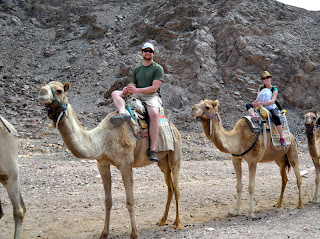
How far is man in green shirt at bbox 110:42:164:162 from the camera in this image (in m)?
5.84

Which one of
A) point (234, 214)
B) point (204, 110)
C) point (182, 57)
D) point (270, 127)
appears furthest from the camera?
point (182, 57)

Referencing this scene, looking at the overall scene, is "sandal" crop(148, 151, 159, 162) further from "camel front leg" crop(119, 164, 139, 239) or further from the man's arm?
the man's arm

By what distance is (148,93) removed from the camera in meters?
6.20

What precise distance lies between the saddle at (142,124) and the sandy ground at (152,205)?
1653 millimetres

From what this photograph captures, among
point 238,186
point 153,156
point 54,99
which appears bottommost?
point 238,186

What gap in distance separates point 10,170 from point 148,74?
294 centimetres

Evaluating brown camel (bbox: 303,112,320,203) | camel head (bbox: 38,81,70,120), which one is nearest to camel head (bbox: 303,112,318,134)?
brown camel (bbox: 303,112,320,203)

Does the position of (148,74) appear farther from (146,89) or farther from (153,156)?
(153,156)

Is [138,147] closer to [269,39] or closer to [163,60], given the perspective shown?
[163,60]

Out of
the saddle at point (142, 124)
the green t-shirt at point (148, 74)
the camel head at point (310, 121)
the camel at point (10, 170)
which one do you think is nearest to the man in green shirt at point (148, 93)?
the green t-shirt at point (148, 74)

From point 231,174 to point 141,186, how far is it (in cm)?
439

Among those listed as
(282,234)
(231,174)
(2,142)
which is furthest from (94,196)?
(231,174)

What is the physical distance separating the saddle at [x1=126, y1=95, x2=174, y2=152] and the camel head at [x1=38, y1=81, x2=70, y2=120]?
4.60 ft

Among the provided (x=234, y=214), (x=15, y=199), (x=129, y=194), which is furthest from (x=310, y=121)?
(x=15, y=199)
